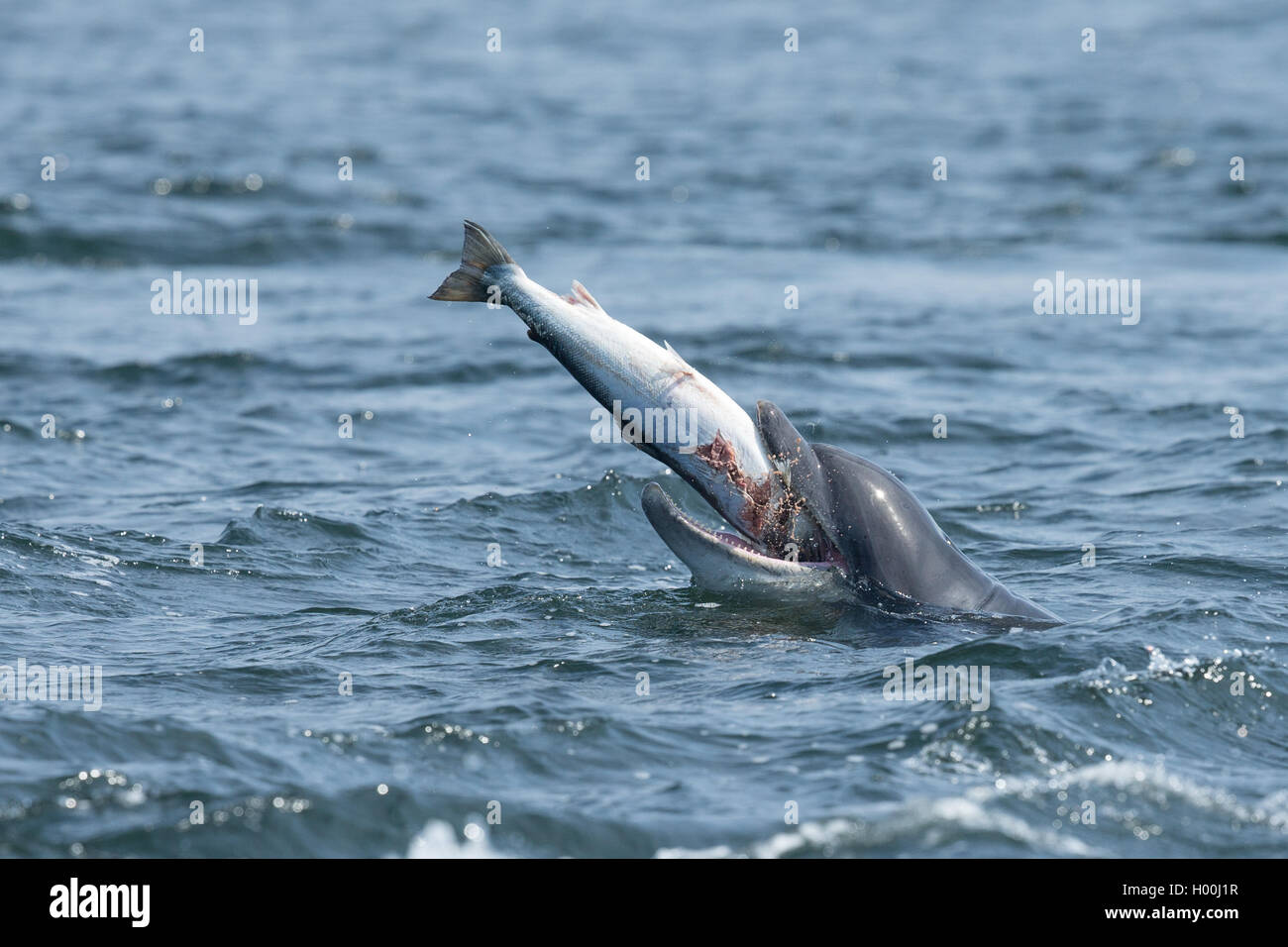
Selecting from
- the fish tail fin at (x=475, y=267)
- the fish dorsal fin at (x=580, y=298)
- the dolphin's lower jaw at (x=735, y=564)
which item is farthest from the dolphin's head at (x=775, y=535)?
the fish tail fin at (x=475, y=267)

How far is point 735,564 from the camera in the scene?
Result: 8.64 metres

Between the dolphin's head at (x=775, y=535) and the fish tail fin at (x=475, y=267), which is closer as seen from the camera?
the dolphin's head at (x=775, y=535)

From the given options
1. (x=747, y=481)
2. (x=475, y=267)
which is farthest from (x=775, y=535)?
(x=475, y=267)

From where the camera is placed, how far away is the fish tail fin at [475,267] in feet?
28.2

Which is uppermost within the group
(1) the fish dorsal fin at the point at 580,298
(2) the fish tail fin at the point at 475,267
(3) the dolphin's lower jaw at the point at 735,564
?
(2) the fish tail fin at the point at 475,267

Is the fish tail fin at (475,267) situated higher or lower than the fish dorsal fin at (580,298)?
higher

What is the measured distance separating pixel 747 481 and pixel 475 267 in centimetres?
179

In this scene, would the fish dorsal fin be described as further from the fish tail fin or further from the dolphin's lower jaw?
the dolphin's lower jaw

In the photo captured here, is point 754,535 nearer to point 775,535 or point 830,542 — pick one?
point 775,535


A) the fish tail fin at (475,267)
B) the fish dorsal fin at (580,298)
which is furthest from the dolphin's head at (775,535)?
the fish tail fin at (475,267)

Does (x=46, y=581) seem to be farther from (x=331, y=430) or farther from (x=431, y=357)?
(x=431, y=357)

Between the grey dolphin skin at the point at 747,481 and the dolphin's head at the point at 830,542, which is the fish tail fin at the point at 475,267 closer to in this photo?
the grey dolphin skin at the point at 747,481

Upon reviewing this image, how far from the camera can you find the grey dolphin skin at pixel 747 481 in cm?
837
